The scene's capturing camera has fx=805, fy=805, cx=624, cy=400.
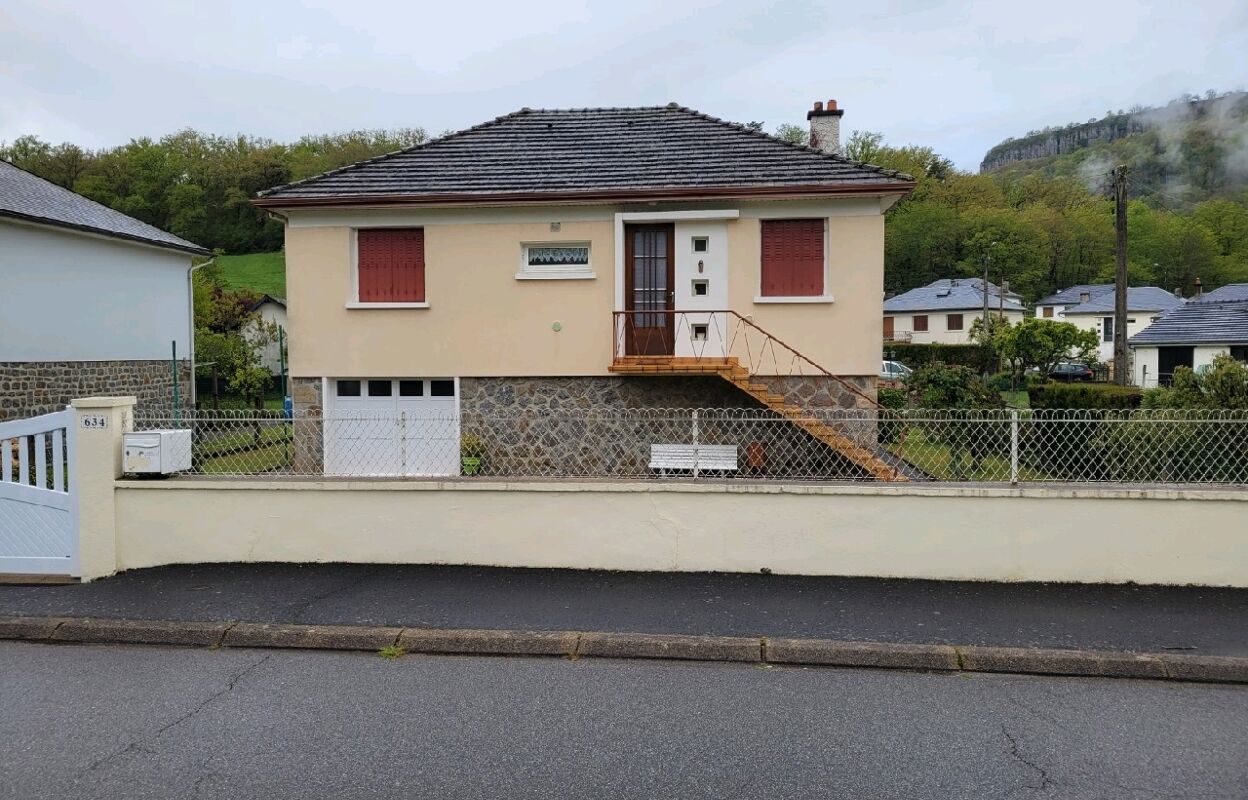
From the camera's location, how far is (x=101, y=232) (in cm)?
1766

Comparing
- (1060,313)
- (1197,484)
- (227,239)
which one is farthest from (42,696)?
(1060,313)

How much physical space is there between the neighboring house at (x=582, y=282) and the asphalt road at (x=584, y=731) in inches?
324

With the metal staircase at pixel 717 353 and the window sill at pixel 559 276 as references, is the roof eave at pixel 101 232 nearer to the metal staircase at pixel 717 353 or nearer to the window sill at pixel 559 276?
the window sill at pixel 559 276

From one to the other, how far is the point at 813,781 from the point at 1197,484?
4.62 m

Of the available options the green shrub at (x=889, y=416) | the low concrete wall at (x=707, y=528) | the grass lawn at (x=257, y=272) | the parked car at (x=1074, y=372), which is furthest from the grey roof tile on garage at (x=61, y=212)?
the parked car at (x=1074, y=372)

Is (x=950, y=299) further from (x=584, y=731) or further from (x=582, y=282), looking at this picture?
(x=584, y=731)

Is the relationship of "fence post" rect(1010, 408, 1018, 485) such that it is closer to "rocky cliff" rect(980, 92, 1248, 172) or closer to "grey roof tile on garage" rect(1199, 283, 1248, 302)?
"grey roof tile on garage" rect(1199, 283, 1248, 302)

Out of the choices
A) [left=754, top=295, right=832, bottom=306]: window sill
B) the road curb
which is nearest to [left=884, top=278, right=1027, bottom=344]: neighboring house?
[left=754, top=295, right=832, bottom=306]: window sill

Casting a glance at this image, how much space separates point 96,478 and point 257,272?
173 feet

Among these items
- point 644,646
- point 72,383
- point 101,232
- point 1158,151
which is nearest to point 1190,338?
point 644,646

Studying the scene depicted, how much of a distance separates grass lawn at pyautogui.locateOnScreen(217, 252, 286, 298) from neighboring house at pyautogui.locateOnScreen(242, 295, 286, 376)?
6965mm

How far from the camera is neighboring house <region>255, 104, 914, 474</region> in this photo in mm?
13219

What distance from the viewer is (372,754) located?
396 centimetres

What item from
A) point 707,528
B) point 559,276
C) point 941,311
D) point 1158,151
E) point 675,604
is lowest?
point 675,604
